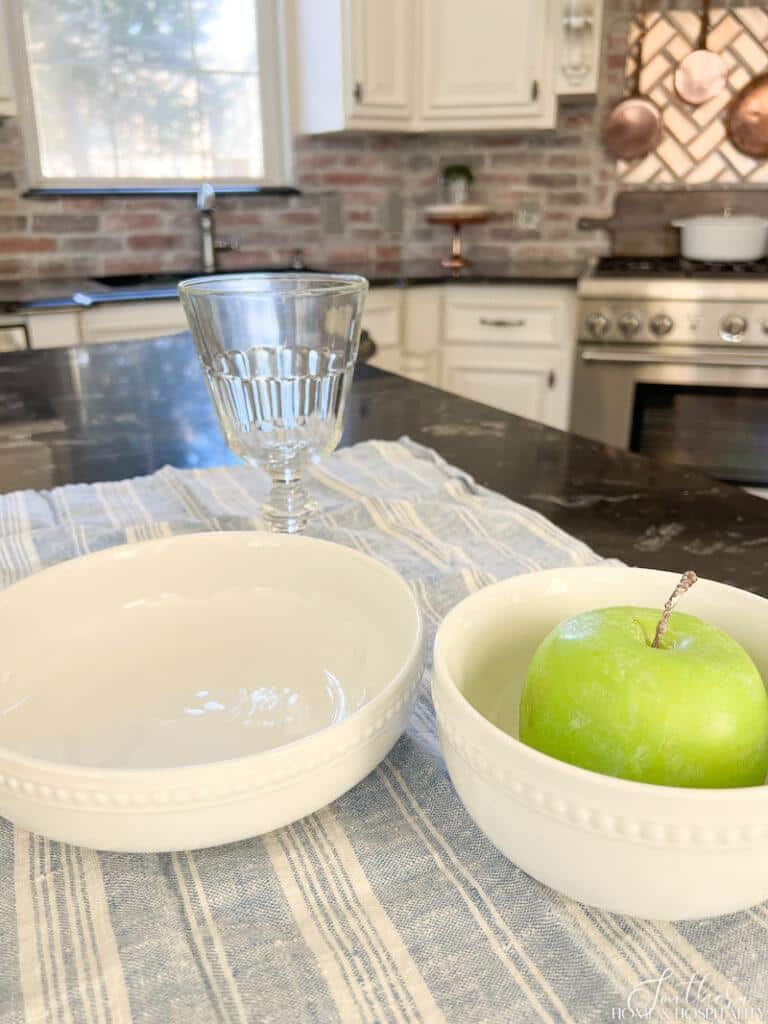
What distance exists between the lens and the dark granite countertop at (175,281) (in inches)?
87.2

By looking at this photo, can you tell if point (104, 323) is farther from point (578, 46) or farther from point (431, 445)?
point (578, 46)

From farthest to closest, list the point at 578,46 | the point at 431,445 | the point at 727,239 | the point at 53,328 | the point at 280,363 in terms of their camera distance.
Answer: the point at 727,239 < the point at 578,46 < the point at 53,328 < the point at 431,445 < the point at 280,363

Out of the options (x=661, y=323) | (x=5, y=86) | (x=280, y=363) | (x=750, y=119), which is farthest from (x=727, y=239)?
(x=280, y=363)

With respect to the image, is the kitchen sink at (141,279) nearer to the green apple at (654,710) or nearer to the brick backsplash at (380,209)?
the brick backsplash at (380,209)

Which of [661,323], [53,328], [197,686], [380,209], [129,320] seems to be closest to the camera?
[197,686]

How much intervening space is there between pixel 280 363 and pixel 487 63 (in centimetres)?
247

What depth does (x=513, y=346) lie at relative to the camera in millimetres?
2740

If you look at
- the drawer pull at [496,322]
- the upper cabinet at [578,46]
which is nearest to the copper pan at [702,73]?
the upper cabinet at [578,46]

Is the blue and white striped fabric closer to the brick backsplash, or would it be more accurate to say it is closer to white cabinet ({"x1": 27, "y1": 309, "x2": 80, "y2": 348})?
white cabinet ({"x1": 27, "y1": 309, "x2": 80, "y2": 348})

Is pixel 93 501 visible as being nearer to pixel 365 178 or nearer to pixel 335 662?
pixel 335 662

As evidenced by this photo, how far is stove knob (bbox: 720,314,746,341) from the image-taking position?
7.70 ft

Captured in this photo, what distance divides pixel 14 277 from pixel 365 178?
132 centimetres

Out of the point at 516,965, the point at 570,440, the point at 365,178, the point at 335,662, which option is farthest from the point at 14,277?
the point at 516,965

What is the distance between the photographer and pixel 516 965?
0.31 metres
